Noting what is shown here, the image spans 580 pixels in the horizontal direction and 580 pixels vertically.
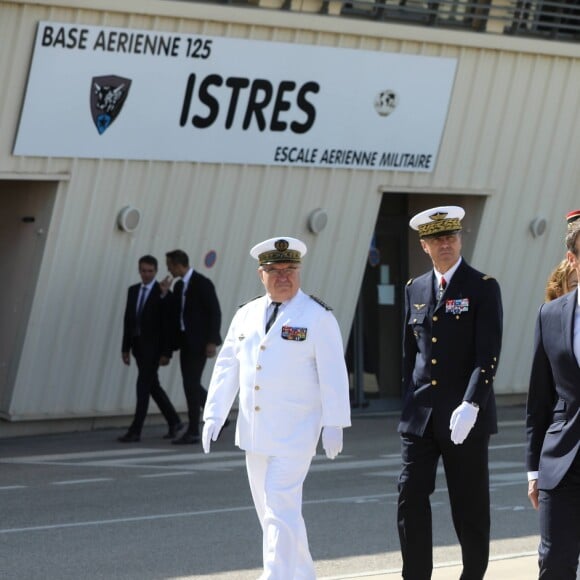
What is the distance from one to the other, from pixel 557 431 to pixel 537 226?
14874mm

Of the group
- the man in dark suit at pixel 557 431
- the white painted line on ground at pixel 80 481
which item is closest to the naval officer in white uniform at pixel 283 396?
the man in dark suit at pixel 557 431

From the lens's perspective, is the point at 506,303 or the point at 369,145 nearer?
the point at 369,145

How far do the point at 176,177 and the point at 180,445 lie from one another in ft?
10.0

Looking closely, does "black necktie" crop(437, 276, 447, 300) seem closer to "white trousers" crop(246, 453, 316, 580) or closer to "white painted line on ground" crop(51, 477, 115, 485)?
"white trousers" crop(246, 453, 316, 580)

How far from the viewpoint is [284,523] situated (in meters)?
7.79

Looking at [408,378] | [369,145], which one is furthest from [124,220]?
[408,378]

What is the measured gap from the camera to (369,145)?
1894 cm

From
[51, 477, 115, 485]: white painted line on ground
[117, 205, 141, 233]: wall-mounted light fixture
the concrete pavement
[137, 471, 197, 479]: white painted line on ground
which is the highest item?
[117, 205, 141, 233]: wall-mounted light fixture

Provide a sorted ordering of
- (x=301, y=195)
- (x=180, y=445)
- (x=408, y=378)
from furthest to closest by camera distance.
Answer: (x=301, y=195) < (x=180, y=445) < (x=408, y=378)

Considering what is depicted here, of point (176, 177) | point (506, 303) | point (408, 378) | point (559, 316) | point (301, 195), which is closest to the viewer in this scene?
point (559, 316)

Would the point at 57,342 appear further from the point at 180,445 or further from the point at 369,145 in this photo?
the point at 369,145

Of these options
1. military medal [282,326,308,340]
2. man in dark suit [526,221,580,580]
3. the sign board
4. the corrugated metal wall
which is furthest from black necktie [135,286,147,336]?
man in dark suit [526,221,580,580]

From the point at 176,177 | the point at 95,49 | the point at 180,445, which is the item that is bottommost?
the point at 180,445

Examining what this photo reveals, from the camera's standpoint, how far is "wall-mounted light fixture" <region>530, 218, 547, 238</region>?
68.8 feet
